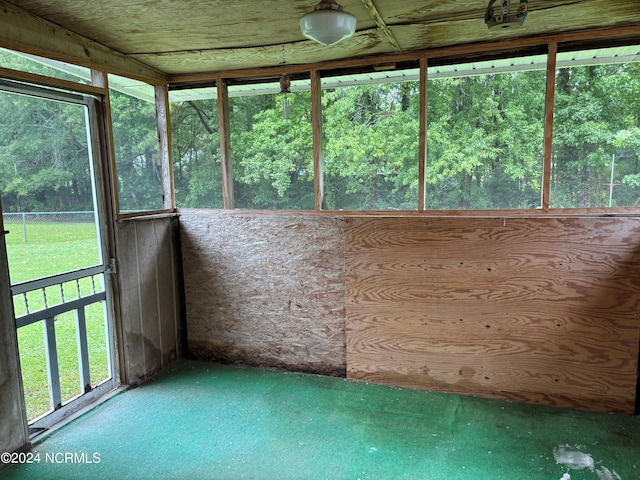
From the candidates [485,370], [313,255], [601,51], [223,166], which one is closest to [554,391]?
[485,370]

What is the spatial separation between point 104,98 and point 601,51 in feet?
11.0

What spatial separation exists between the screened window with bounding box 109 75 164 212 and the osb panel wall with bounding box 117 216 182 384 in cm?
19

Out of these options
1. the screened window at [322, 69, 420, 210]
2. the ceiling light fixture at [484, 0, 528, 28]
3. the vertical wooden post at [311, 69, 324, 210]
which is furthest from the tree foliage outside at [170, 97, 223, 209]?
the ceiling light fixture at [484, 0, 528, 28]

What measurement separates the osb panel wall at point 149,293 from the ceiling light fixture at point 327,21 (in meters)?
2.07

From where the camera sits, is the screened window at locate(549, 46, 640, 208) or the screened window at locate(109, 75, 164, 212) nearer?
the screened window at locate(109, 75, 164, 212)

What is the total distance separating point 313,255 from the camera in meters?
3.23

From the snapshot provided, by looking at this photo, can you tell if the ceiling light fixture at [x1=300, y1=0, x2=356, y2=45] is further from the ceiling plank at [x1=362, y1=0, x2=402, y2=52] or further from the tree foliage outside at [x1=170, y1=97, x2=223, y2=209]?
the tree foliage outside at [x1=170, y1=97, x2=223, y2=209]

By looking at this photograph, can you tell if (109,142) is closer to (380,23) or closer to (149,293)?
(149,293)

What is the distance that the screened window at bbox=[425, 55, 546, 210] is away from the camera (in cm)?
419

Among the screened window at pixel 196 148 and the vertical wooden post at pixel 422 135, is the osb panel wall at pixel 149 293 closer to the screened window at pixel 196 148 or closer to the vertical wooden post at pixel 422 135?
the screened window at pixel 196 148

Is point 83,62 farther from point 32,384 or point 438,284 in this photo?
point 438,284

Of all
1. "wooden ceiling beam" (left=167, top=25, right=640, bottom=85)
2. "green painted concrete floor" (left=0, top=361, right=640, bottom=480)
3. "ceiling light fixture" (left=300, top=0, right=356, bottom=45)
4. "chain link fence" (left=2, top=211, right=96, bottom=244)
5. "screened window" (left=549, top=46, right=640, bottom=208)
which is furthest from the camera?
"screened window" (left=549, top=46, right=640, bottom=208)

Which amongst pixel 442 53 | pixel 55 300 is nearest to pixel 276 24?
pixel 442 53

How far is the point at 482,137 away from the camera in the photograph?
4547 mm
